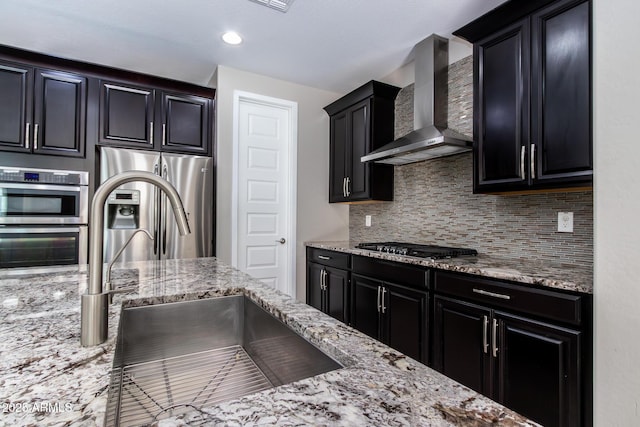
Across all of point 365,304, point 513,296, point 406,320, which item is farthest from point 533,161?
→ point 365,304

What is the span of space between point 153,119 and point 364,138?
2.06 meters

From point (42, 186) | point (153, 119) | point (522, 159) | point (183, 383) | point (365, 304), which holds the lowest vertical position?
point (365, 304)

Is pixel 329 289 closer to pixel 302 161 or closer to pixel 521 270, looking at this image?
pixel 302 161

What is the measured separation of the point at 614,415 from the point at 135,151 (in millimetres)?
3518

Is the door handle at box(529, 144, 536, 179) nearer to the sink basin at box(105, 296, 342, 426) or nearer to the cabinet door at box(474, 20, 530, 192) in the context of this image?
the cabinet door at box(474, 20, 530, 192)

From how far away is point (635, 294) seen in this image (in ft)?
3.92

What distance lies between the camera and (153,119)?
10.4ft

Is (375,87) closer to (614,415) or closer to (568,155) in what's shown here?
(568,155)

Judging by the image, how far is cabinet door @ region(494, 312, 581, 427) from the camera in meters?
1.46

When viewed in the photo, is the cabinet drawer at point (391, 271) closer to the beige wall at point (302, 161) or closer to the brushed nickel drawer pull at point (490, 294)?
the brushed nickel drawer pull at point (490, 294)

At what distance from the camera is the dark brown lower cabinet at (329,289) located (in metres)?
3.06

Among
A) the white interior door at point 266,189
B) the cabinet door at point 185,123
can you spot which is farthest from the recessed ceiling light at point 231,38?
the cabinet door at point 185,123

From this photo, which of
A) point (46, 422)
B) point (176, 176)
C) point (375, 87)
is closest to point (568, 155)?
point (375, 87)

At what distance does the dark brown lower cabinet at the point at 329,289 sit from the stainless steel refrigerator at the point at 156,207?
110cm
